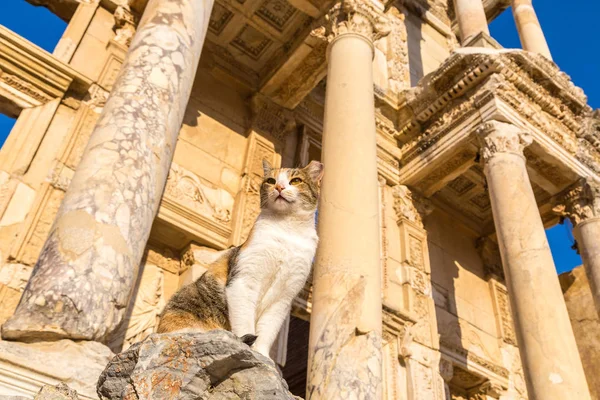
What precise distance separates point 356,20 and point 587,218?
6811mm

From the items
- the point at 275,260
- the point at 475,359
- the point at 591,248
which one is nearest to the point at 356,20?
the point at 275,260

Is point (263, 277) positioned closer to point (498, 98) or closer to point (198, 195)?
point (198, 195)

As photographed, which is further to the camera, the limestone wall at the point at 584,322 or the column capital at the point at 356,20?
the limestone wall at the point at 584,322

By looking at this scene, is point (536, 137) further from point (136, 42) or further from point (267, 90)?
point (136, 42)

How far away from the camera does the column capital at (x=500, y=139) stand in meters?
10.2

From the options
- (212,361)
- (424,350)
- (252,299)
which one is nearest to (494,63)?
(424,350)

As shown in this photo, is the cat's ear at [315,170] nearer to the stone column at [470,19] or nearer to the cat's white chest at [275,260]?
the cat's white chest at [275,260]

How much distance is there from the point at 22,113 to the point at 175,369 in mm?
7177

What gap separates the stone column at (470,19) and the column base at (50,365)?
39.3 feet

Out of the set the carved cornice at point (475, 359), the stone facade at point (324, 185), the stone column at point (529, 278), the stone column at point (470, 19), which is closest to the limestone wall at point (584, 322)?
the stone facade at point (324, 185)

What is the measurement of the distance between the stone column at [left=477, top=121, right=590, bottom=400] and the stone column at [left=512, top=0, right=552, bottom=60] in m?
4.58

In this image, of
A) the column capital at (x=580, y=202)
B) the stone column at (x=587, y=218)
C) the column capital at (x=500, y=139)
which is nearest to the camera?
the column capital at (x=500, y=139)

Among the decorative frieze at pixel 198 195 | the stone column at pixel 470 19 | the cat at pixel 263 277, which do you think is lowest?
the cat at pixel 263 277

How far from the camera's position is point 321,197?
6.73 meters
